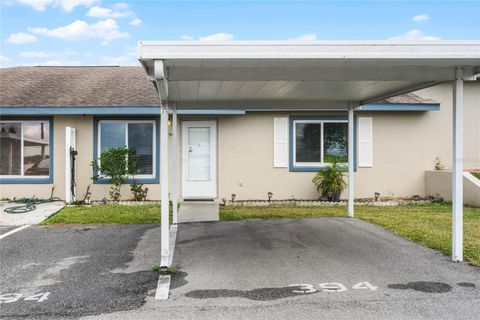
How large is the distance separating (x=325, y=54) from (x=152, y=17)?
35.0 ft

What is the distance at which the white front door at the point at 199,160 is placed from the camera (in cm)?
1206

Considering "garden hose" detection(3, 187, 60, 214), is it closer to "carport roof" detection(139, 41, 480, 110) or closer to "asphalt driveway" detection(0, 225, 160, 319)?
"asphalt driveway" detection(0, 225, 160, 319)

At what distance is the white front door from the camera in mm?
12062

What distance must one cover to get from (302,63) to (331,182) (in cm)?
691

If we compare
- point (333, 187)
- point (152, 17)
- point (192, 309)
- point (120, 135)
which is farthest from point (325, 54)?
point (152, 17)

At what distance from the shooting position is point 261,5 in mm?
13727

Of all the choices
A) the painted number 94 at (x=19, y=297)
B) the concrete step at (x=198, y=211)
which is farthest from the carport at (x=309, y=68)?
the concrete step at (x=198, y=211)

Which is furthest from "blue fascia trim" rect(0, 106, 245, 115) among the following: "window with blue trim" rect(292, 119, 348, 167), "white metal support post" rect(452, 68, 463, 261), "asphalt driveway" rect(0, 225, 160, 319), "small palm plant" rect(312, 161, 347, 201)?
"white metal support post" rect(452, 68, 463, 261)

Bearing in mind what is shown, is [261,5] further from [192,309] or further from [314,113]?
[192,309]

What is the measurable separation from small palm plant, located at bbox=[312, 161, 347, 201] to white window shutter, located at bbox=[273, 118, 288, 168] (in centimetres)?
105

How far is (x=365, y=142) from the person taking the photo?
12328mm

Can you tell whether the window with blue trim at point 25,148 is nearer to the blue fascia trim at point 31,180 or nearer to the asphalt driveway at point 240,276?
the blue fascia trim at point 31,180

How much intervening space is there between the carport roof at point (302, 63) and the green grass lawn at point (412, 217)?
249 cm

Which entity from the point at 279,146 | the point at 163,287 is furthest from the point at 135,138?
the point at 163,287
